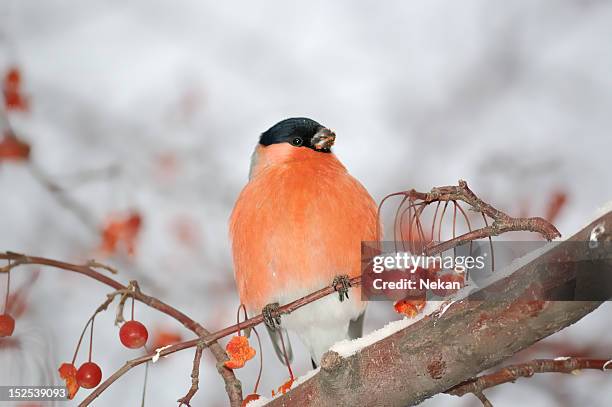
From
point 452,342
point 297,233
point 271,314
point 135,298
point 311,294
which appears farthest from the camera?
point 297,233

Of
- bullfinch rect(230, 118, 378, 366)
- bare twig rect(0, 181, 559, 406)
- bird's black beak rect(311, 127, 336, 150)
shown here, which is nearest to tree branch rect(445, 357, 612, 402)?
bare twig rect(0, 181, 559, 406)

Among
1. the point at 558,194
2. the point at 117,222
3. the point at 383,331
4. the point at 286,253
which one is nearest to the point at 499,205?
the point at 558,194

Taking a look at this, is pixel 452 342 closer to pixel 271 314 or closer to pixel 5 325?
pixel 271 314

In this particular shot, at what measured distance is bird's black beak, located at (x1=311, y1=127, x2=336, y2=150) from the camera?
248 centimetres

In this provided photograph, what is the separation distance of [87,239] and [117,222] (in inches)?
41.4

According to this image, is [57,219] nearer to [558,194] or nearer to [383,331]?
[558,194]

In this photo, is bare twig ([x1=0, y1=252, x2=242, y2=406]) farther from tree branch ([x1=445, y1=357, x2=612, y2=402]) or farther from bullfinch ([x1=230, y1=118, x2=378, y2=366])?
tree branch ([x1=445, y1=357, x2=612, y2=402])

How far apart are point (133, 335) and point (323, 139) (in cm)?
113

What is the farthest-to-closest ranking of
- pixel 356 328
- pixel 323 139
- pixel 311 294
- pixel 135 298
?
pixel 356 328, pixel 323 139, pixel 135 298, pixel 311 294

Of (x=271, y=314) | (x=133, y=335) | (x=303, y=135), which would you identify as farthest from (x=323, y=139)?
(x=133, y=335)

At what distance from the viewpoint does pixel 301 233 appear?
7.19ft

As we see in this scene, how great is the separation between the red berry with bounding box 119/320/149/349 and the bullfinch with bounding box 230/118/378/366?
0.52 m

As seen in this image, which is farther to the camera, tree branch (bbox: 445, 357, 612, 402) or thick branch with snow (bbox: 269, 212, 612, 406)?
tree branch (bbox: 445, 357, 612, 402)

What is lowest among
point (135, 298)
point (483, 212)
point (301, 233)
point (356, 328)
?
point (483, 212)
